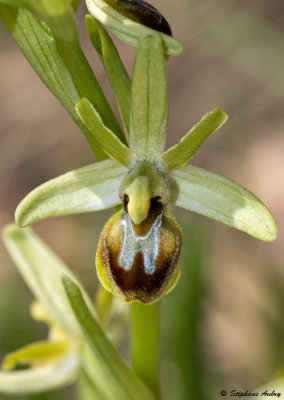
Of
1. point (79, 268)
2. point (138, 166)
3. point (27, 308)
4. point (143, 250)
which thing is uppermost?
point (138, 166)

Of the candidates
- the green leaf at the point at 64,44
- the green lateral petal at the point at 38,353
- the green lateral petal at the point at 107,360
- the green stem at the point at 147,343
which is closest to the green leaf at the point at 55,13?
the green leaf at the point at 64,44

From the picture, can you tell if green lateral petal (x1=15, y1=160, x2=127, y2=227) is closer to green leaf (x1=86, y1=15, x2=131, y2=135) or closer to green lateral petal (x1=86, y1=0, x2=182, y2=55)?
green leaf (x1=86, y1=15, x2=131, y2=135)

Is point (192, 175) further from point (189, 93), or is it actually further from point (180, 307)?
point (189, 93)

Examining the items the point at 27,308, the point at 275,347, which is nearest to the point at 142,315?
the point at 275,347

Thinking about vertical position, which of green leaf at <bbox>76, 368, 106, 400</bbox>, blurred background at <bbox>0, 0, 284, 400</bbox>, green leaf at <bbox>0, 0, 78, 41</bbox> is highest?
green leaf at <bbox>0, 0, 78, 41</bbox>

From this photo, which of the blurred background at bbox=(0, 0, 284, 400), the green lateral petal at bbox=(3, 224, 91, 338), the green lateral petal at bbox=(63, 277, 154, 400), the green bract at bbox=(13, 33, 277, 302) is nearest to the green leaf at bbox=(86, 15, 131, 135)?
the green bract at bbox=(13, 33, 277, 302)

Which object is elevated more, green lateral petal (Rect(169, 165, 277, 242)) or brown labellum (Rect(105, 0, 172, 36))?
brown labellum (Rect(105, 0, 172, 36))

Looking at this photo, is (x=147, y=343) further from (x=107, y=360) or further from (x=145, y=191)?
(x=145, y=191)
